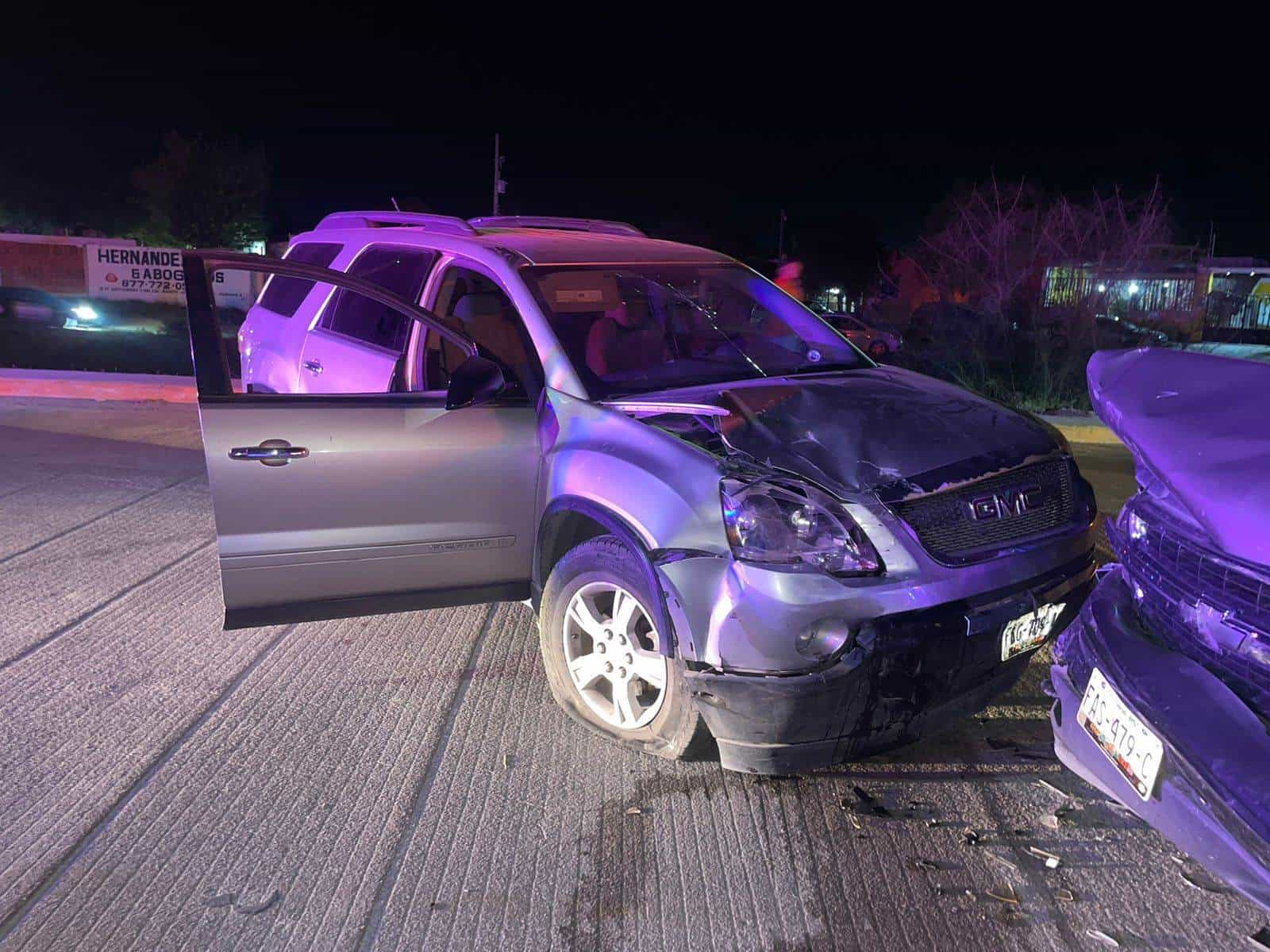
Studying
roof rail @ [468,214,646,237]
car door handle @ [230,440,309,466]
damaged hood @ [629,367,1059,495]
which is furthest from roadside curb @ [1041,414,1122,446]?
car door handle @ [230,440,309,466]

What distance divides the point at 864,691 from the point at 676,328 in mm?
2239

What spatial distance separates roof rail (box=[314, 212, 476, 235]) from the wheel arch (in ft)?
5.74

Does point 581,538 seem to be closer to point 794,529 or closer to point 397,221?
point 794,529

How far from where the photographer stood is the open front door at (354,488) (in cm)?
387

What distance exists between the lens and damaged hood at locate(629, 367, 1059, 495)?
3.27 meters

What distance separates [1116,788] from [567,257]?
304 centimetres

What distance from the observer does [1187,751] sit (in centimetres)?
226

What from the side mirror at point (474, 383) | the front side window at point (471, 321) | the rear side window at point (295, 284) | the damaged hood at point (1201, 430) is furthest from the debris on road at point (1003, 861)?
the rear side window at point (295, 284)

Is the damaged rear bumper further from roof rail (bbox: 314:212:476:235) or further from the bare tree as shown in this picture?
the bare tree

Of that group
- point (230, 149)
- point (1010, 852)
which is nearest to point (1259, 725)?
point (1010, 852)

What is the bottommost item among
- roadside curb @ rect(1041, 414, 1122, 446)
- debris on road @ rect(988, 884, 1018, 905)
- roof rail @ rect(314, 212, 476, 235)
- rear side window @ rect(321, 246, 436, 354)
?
roadside curb @ rect(1041, 414, 1122, 446)

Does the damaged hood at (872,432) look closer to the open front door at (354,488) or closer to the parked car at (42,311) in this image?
the open front door at (354,488)

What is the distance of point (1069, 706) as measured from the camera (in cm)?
279

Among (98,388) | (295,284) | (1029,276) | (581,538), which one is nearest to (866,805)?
(581,538)
